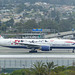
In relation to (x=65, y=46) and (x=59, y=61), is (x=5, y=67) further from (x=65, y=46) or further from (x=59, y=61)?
(x=65, y=46)

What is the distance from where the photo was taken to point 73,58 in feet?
105

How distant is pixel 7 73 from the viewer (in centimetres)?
2733

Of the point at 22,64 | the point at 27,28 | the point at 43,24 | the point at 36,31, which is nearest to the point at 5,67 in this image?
the point at 22,64

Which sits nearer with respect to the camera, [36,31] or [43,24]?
[36,31]

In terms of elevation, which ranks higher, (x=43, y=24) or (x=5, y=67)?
(x=43, y=24)

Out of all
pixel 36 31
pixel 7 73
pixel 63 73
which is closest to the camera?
pixel 63 73

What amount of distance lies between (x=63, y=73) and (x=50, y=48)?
19.2m

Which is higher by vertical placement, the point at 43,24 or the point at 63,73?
the point at 43,24

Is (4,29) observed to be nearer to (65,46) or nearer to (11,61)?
(65,46)

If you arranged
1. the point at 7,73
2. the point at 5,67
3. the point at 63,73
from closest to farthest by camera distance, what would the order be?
the point at 63,73
the point at 7,73
the point at 5,67

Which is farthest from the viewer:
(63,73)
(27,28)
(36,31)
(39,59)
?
(27,28)

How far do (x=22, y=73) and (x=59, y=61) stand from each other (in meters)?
5.53

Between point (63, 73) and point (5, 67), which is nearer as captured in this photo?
point (63, 73)

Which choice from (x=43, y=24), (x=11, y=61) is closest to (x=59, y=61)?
(x=11, y=61)
